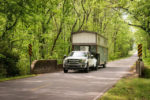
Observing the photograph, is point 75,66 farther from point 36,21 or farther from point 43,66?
point 36,21

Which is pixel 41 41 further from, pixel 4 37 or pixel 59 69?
pixel 4 37

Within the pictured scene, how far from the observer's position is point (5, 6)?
576 inches

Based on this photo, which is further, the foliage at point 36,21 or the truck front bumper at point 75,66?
the truck front bumper at point 75,66

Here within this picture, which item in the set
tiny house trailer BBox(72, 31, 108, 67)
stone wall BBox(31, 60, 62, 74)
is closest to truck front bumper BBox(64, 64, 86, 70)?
stone wall BBox(31, 60, 62, 74)

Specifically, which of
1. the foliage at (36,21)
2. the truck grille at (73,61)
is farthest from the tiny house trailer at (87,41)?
the truck grille at (73,61)

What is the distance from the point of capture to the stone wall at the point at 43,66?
707 inches

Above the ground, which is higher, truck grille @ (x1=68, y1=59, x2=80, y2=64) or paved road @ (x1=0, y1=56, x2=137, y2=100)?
truck grille @ (x1=68, y1=59, x2=80, y2=64)

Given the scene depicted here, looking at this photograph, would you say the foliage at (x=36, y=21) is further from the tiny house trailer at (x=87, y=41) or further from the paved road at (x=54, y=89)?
the paved road at (x=54, y=89)

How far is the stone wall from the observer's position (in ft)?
58.9

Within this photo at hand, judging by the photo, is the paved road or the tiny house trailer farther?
the tiny house trailer

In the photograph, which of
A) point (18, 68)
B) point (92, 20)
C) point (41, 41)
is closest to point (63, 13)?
point (41, 41)

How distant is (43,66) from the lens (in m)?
19.4

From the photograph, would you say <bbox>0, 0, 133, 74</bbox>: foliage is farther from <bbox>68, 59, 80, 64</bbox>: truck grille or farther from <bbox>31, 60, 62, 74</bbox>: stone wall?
<bbox>68, 59, 80, 64</bbox>: truck grille

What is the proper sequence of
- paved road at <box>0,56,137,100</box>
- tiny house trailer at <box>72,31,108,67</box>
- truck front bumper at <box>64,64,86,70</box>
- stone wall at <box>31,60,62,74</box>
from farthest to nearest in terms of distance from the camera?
tiny house trailer at <box>72,31,108,67</box> → truck front bumper at <box>64,64,86,70</box> → stone wall at <box>31,60,62,74</box> → paved road at <box>0,56,137,100</box>
